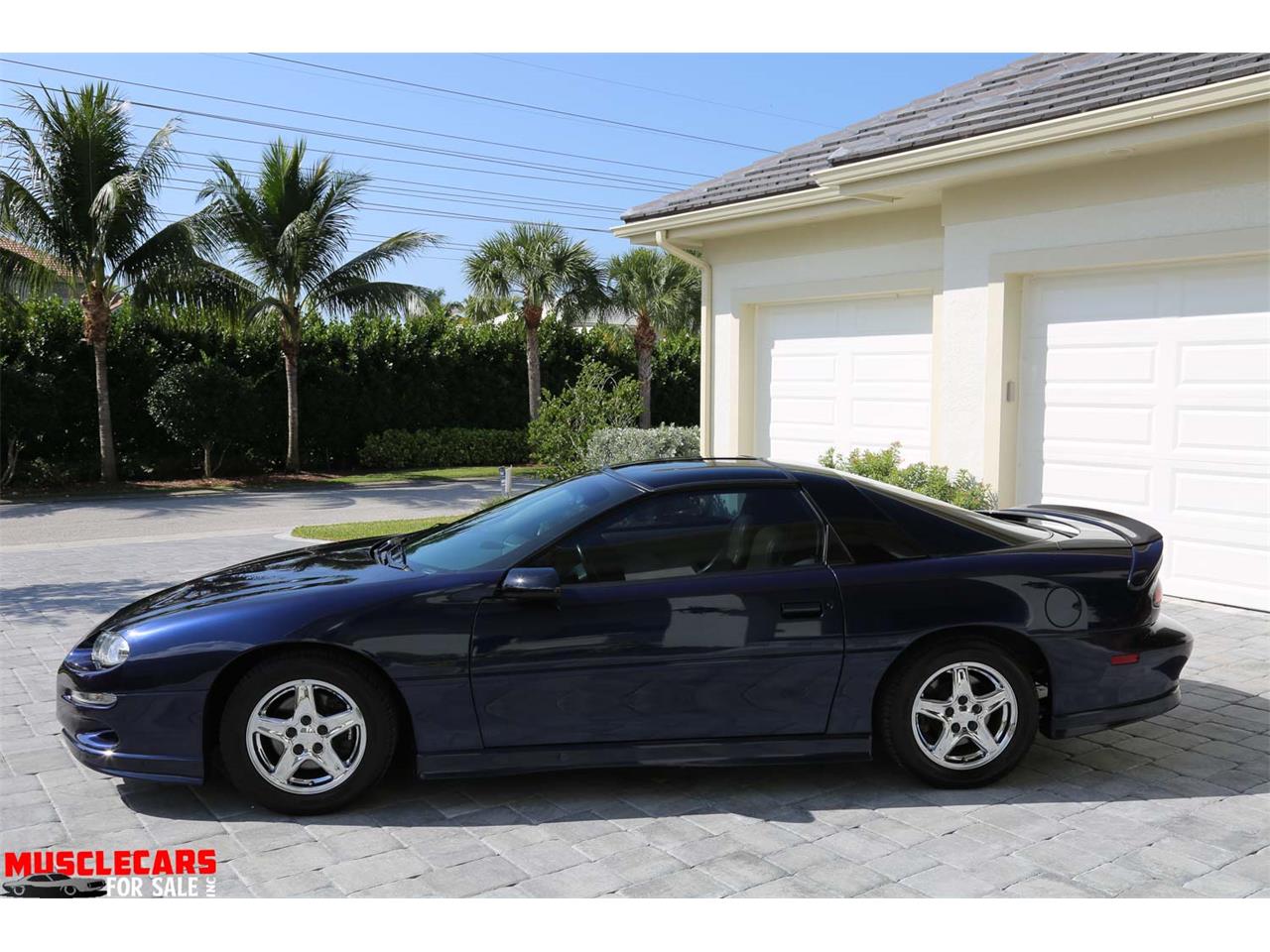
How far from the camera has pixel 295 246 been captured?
20.4m

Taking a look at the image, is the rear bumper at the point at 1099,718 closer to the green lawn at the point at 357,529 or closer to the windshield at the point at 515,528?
the windshield at the point at 515,528

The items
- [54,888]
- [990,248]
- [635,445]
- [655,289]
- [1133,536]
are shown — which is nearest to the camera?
[54,888]

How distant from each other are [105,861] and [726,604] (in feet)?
8.37

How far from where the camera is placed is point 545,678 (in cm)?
425

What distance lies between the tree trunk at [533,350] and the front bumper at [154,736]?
69.8 feet

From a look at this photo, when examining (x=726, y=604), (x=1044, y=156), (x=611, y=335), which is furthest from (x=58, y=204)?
(x=726, y=604)

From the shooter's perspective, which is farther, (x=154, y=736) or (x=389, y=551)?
(x=389, y=551)

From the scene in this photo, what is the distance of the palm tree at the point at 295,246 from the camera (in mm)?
20172

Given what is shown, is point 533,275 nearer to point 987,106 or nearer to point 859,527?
point 987,106

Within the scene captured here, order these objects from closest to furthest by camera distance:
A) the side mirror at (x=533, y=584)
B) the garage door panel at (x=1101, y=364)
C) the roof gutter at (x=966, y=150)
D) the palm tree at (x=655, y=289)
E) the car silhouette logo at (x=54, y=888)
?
the car silhouette logo at (x=54, y=888), the side mirror at (x=533, y=584), the roof gutter at (x=966, y=150), the garage door panel at (x=1101, y=364), the palm tree at (x=655, y=289)

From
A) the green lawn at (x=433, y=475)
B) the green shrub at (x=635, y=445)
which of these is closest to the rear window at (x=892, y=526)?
the green shrub at (x=635, y=445)

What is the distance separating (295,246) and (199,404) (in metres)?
3.53

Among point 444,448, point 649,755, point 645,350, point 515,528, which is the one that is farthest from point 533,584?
point 645,350

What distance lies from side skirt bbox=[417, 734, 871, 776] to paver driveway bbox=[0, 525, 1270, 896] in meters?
0.19
